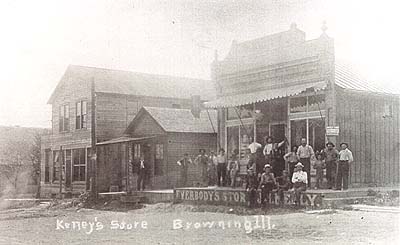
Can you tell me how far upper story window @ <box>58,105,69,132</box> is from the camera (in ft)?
58.0

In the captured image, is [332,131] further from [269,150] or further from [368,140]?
[269,150]

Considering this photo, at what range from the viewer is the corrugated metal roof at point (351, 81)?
10.7 m

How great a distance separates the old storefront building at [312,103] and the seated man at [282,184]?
1015mm

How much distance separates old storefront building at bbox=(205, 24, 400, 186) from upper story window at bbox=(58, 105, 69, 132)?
6376 mm

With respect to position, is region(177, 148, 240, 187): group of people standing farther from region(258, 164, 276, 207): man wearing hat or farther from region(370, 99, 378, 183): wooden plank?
region(370, 99, 378, 183): wooden plank

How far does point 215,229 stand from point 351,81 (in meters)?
4.50

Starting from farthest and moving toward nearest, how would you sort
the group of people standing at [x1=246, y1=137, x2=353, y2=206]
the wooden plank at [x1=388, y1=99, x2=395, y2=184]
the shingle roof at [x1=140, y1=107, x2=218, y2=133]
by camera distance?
the shingle roof at [x1=140, y1=107, x2=218, y2=133] < the wooden plank at [x1=388, y1=99, x2=395, y2=184] < the group of people standing at [x1=246, y1=137, x2=353, y2=206]

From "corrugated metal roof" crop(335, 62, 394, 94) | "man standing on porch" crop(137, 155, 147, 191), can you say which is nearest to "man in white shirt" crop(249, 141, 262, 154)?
"corrugated metal roof" crop(335, 62, 394, 94)

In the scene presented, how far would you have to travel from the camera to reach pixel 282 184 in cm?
1043

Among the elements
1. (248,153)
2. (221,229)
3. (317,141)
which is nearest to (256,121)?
(248,153)

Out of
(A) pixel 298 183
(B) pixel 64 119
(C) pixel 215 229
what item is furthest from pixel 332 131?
(B) pixel 64 119

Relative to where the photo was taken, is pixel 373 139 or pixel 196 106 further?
pixel 196 106

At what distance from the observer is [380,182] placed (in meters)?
10.9
